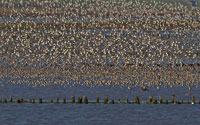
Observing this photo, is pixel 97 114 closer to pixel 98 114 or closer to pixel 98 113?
pixel 98 114

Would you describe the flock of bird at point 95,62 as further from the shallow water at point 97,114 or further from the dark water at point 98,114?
the dark water at point 98,114

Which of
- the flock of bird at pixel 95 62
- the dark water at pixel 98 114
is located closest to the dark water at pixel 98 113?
the dark water at pixel 98 114

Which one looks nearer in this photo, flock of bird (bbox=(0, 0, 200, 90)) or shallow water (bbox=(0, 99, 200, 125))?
shallow water (bbox=(0, 99, 200, 125))

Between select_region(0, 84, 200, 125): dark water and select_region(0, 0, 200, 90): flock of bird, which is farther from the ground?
select_region(0, 0, 200, 90): flock of bird

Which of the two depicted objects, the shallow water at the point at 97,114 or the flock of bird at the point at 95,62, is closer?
the shallow water at the point at 97,114

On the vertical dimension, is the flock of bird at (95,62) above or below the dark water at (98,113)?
above

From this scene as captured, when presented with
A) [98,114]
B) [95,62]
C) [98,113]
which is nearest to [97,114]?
[98,114]

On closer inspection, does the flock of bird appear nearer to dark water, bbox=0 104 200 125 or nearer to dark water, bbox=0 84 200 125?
dark water, bbox=0 84 200 125

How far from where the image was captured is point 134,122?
207 feet

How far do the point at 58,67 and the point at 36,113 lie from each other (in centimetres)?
2860

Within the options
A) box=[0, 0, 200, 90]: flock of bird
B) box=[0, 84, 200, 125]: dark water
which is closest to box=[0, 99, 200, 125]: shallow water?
box=[0, 84, 200, 125]: dark water

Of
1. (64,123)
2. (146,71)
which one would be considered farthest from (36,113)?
(146,71)

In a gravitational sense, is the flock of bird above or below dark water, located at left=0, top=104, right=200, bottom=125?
above

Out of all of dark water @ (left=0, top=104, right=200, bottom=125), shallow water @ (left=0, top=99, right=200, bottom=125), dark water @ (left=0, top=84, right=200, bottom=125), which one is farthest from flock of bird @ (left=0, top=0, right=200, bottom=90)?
dark water @ (left=0, top=104, right=200, bottom=125)
